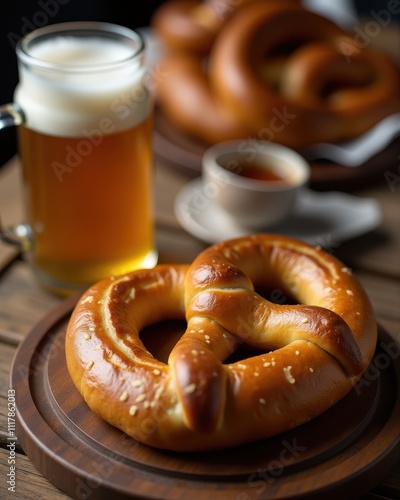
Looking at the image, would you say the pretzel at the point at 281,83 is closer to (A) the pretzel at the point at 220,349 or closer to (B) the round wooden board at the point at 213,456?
(A) the pretzel at the point at 220,349

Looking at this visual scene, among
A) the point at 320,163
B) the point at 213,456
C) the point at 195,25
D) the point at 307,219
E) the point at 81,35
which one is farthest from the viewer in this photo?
the point at 195,25

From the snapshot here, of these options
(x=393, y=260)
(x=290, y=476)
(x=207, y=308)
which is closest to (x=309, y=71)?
(x=393, y=260)

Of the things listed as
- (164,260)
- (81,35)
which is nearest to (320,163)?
(164,260)

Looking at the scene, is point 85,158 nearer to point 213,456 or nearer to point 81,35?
point 81,35

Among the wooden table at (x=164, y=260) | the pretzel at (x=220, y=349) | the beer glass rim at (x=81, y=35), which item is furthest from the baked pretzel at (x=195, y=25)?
the pretzel at (x=220, y=349)

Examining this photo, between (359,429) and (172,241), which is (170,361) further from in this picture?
(172,241)

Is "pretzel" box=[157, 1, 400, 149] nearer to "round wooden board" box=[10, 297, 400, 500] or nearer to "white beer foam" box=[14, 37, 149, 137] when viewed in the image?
"white beer foam" box=[14, 37, 149, 137]
